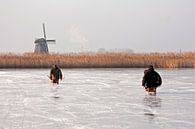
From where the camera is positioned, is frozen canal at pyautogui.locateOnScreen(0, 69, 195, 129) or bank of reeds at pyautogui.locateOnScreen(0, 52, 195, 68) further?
bank of reeds at pyautogui.locateOnScreen(0, 52, 195, 68)

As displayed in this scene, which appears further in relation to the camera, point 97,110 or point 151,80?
point 151,80

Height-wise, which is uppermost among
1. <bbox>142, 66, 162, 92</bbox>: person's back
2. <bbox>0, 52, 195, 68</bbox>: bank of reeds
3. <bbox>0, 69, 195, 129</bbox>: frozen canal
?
<bbox>0, 52, 195, 68</bbox>: bank of reeds

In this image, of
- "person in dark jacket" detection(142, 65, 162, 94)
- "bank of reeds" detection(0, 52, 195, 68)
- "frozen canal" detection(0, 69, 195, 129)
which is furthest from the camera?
"bank of reeds" detection(0, 52, 195, 68)

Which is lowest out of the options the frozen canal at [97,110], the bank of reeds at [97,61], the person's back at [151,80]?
the frozen canal at [97,110]

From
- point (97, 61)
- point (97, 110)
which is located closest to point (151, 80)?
point (97, 110)

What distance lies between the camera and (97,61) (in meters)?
31.3

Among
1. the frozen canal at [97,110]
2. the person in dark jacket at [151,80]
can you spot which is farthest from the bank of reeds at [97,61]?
the person in dark jacket at [151,80]

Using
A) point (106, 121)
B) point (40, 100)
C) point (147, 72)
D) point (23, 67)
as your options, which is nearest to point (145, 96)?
point (147, 72)

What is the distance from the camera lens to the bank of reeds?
101 feet

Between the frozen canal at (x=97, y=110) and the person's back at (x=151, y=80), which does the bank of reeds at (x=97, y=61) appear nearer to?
the frozen canal at (x=97, y=110)

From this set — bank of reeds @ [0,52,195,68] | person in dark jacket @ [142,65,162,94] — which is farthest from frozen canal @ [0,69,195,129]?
bank of reeds @ [0,52,195,68]

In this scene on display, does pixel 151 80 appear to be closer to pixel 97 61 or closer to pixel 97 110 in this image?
pixel 97 110

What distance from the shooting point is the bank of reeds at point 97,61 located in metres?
30.8

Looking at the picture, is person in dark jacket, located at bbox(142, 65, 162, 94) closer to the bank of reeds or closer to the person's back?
the person's back
